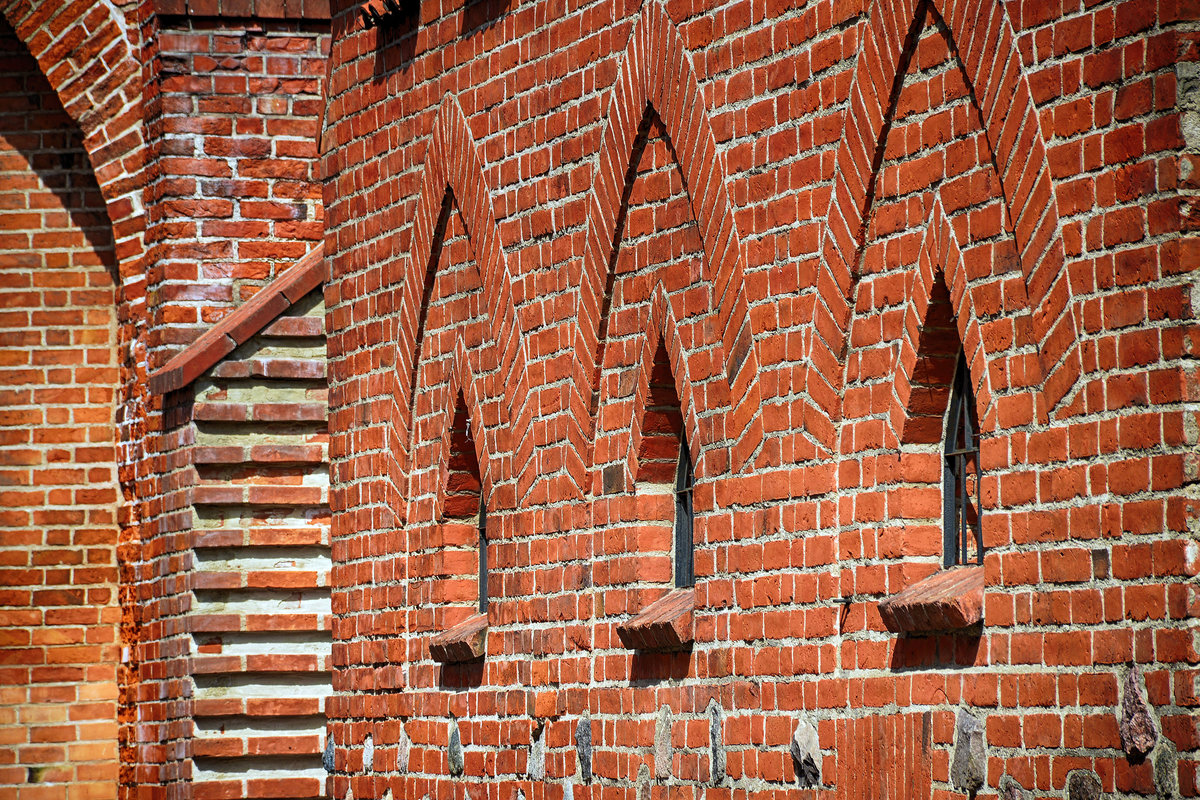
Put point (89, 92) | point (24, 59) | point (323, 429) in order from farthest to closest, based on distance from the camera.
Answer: point (24, 59) < point (89, 92) < point (323, 429)

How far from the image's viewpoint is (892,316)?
6.70 meters

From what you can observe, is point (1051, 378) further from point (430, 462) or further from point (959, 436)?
point (430, 462)

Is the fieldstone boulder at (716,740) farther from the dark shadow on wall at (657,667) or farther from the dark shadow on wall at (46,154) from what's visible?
the dark shadow on wall at (46,154)

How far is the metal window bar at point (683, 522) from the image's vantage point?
827 centimetres

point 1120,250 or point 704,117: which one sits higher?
point 704,117

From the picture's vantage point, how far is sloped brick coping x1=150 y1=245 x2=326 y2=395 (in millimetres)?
11391

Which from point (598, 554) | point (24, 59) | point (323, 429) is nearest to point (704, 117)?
point (598, 554)

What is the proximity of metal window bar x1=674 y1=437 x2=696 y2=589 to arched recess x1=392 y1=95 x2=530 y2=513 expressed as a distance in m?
1.07

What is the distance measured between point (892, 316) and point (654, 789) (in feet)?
7.57

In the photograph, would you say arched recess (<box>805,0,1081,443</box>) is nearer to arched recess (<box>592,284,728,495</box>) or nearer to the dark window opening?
arched recess (<box>592,284,728,495</box>)

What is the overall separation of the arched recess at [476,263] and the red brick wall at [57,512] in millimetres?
4529

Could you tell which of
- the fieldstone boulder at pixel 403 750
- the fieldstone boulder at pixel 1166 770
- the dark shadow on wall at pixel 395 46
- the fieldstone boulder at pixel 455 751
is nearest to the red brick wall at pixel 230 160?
the dark shadow on wall at pixel 395 46

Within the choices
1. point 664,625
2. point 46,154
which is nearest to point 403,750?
point 664,625

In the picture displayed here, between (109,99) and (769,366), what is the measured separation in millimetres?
6936
